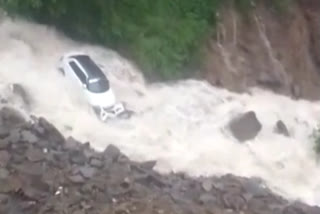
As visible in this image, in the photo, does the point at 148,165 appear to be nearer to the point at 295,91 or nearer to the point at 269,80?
the point at 269,80

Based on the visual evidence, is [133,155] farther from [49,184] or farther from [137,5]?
[137,5]

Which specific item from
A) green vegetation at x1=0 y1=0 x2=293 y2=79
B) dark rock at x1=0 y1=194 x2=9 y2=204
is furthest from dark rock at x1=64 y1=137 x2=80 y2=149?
green vegetation at x1=0 y1=0 x2=293 y2=79

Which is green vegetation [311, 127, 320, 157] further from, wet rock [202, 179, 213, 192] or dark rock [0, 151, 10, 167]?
dark rock [0, 151, 10, 167]

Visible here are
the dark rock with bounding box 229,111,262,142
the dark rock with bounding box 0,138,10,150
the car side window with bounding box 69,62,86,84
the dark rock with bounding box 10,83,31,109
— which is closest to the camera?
the dark rock with bounding box 0,138,10,150

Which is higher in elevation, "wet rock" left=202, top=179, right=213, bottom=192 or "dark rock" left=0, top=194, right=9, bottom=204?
"dark rock" left=0, top=194, right=9, bottom=204

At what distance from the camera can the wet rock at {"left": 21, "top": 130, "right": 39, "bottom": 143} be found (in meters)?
9.68

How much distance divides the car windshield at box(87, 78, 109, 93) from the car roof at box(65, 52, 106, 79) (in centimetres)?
7

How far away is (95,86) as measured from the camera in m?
11.2

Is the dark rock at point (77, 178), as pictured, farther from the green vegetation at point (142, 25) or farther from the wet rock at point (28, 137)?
the green vegetation at point (142, 25)

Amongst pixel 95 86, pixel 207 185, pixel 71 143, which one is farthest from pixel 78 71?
pixel 207 185

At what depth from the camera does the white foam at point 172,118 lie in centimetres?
1086

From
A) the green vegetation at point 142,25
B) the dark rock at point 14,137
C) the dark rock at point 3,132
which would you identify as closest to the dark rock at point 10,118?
the dark rock at point 3,132

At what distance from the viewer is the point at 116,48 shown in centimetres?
1244

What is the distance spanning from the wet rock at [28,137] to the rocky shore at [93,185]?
1 centimetres
